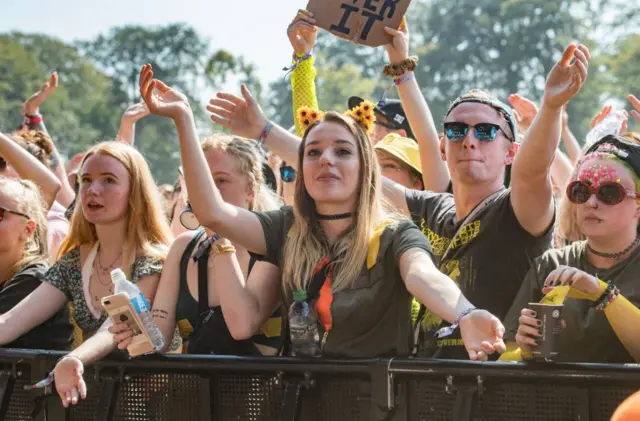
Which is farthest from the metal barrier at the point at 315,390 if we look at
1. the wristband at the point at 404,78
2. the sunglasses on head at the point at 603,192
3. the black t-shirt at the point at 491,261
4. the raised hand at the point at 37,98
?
the raised hand at the point at 37,98

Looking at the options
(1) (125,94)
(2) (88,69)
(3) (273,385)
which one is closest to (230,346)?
(3) (273,385)

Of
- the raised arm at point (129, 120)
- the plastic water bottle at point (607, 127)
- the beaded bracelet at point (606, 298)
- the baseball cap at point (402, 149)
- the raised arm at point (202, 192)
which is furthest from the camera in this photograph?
the raised arm at point (129, 120)

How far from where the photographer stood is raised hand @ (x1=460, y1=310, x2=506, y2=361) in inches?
110

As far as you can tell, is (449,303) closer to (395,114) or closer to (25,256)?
(25,256)

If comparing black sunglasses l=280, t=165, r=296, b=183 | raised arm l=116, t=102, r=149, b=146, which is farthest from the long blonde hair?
raised arm l=116, t=102, r=149, b=146

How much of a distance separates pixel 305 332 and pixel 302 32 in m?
1.83

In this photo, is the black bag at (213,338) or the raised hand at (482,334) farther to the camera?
the black bag at (213,338)

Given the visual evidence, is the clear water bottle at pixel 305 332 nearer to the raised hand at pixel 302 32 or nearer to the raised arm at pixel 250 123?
the raised arm at pixel 250 123

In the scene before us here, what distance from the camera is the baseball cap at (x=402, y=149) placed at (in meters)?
5.13

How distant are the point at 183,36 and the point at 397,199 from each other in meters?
76.8

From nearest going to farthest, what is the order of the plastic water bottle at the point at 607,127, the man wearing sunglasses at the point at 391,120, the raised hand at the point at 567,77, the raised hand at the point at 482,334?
the raised hand at the point at 482,334 → the raised hand at the point at 567,77 → the plastic water bottle at the point at 607,127 → the man wearing sunglasses at the point at 391,120

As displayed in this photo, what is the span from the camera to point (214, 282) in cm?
400

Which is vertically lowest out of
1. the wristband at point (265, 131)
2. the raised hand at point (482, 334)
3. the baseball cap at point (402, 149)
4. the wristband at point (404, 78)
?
the raised hand at point (482, 334)

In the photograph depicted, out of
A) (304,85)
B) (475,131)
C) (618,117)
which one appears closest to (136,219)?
(304,85)
